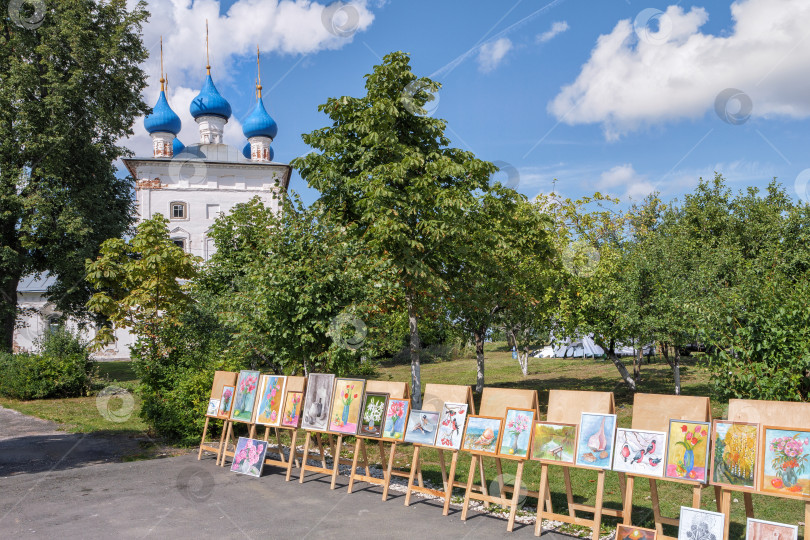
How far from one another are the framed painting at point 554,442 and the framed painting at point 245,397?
508 centimetres

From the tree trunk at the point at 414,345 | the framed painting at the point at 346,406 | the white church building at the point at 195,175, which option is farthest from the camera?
the white church building at the point at 195,175

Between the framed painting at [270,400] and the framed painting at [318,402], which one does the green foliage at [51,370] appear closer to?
the framed painting at [270,400]

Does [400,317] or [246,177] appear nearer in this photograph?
[400,317]

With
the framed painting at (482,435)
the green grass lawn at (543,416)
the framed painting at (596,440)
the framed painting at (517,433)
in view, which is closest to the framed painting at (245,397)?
the green grass lawn at (543,416)

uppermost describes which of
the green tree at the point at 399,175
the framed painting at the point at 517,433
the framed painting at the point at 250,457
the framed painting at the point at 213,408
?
the green tree at the point at 399,175

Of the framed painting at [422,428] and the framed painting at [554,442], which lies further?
the framed painting at [422,428]

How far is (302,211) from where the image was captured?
11.6 meters

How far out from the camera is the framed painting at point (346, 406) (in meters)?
8.62

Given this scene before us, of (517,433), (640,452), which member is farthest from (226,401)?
(640,452)

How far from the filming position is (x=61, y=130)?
24438mm

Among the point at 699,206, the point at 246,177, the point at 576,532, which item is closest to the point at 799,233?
the point at 699,206

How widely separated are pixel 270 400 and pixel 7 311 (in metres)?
21.1

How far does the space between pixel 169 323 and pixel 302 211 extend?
4772 millimetres

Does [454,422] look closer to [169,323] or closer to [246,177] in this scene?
[169,323]
